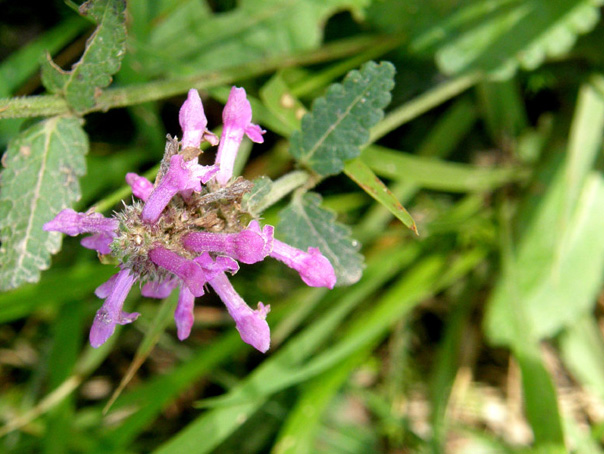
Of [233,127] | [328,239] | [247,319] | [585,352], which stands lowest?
[585,352]

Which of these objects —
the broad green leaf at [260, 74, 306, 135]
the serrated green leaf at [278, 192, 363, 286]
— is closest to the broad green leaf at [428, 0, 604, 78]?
the broad green leaf at [260, 74, 306, 135]

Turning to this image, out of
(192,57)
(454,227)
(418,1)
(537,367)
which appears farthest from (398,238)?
(192,57)

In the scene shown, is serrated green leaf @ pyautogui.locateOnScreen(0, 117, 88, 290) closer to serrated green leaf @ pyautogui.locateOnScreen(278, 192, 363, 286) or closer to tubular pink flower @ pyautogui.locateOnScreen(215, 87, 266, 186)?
tubular pink flower @ pyautogui.locateOnScreen(215, 87, 266, 186)

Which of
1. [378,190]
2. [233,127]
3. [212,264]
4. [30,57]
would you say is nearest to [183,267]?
[212,264]

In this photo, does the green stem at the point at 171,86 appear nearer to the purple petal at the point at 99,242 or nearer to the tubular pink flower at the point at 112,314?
the purple petal at the point at 99,242

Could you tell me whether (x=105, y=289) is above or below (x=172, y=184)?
below

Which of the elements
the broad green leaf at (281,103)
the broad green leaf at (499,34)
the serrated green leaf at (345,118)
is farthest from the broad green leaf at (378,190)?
the broad green leaf at (499,34)

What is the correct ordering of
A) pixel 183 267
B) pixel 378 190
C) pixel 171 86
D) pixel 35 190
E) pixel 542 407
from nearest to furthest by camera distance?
pixel 183 267 < pixel 378 190 < pixel 35 190 < pixel 171 86 < pixel 542 407

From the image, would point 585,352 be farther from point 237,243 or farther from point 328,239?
point 237,243
